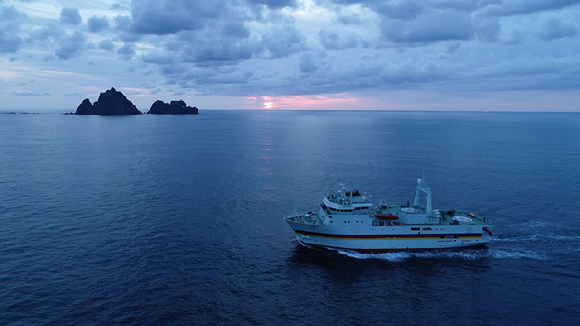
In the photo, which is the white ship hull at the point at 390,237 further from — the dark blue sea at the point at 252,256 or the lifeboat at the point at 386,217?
the lifeboat at the point at 386,217

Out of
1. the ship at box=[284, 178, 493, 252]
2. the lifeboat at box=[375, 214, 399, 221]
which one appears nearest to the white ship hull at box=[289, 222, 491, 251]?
the ship at box=[284, 178, 493, 252]

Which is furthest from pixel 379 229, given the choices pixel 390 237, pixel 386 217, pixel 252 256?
pixel 252 256

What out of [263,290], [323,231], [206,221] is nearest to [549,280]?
[323,231]

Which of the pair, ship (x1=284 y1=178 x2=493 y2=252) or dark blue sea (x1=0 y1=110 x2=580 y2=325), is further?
ship (x1=284 y1=178 x2=493 y2=252)

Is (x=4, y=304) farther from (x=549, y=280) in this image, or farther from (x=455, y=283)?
(x=549, y=280)

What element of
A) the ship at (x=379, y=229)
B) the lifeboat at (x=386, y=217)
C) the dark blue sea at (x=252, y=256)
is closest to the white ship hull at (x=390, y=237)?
the ship at (x=379, y=229)

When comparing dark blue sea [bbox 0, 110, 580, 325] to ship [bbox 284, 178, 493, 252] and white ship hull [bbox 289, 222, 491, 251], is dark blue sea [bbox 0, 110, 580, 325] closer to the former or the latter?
white ship hull [bbox 289, 222, 491, 251]

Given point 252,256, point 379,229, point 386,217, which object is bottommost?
point 252,256

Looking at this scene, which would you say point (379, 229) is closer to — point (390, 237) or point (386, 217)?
point (390, 237)

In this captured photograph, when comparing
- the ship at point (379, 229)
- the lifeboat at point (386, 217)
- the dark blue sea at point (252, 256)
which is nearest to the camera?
the dark blue sea at point (252, 256)
